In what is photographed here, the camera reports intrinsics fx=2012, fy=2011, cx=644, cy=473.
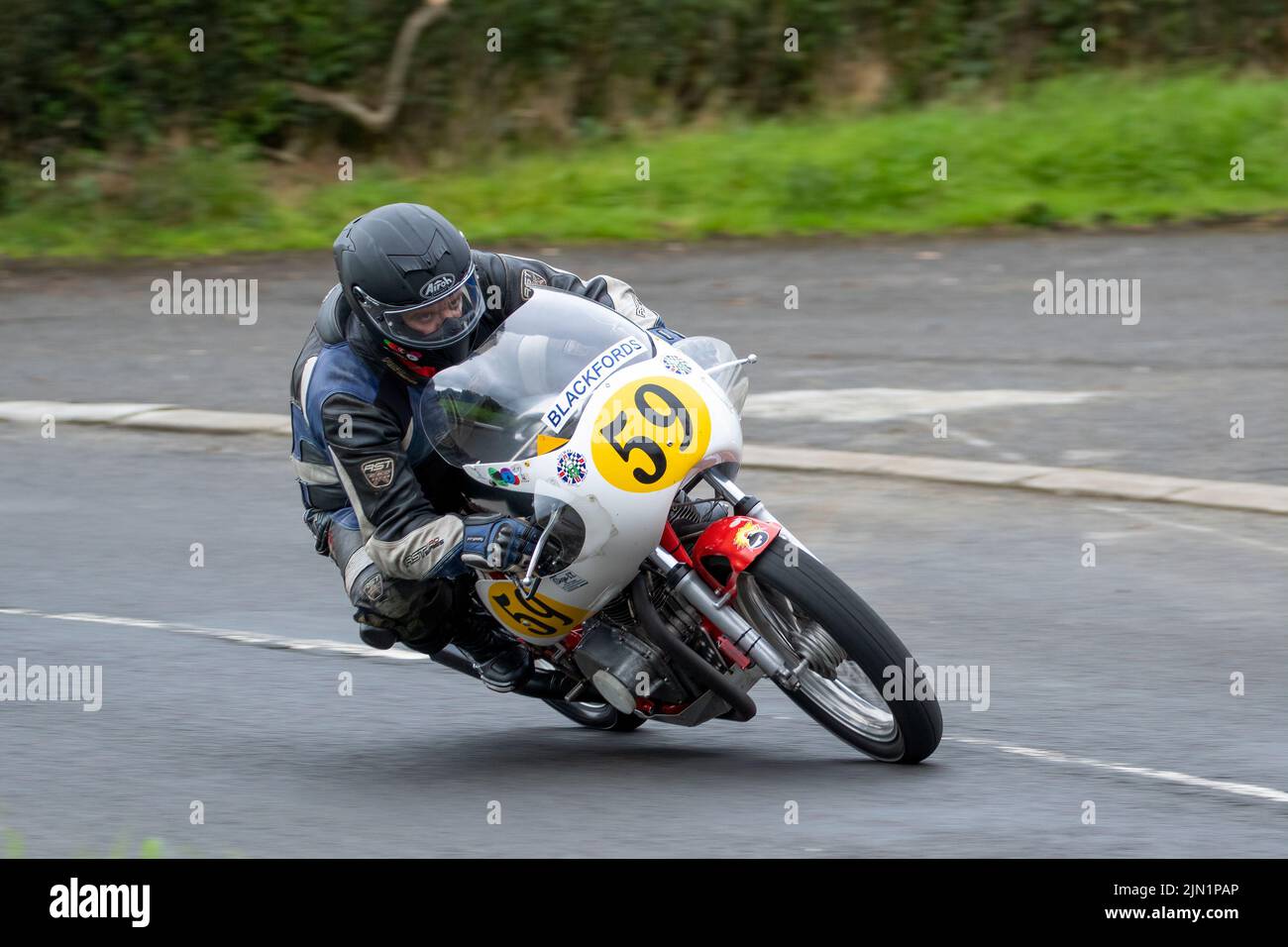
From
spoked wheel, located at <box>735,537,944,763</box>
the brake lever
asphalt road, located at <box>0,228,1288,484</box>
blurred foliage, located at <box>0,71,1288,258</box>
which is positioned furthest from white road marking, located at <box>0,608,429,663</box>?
blurred foliage, located at <box>0,71,1288,258</box>

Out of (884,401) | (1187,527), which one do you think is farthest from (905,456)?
(1187,527)

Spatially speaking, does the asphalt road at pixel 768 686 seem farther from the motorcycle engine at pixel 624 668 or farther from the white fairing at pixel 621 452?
the white fairing at pixel 621 452

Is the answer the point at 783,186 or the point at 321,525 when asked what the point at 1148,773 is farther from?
the point at 783,186

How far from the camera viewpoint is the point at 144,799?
18.3ft

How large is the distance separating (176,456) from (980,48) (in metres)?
14.2

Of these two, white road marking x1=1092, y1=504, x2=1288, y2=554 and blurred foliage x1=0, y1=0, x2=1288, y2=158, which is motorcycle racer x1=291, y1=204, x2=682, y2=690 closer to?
white road marking x1=1092, y1=504, x2=1288, y2=554

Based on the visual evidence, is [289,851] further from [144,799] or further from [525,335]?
[525,335]

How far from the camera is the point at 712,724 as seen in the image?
6383 millimetres

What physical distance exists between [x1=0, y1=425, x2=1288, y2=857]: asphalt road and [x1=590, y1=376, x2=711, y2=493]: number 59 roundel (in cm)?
90

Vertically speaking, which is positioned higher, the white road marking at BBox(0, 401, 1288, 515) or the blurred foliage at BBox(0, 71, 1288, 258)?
the blurred foliage at BBox(0, 71, 1288, 258)

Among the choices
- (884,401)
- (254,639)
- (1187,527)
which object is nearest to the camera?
(254,639)

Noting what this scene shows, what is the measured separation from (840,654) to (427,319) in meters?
1.40

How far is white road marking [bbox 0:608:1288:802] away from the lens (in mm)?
→ 5488
